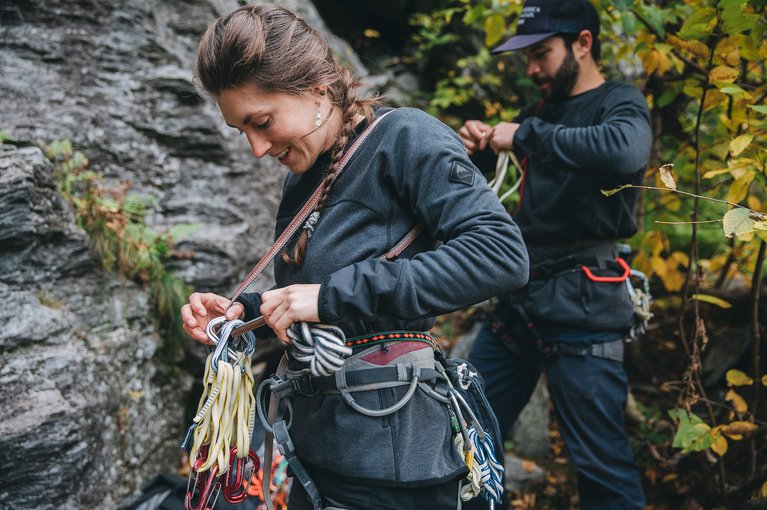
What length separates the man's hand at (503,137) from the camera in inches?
112

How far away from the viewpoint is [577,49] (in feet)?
9.90

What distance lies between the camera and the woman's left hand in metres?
1.48

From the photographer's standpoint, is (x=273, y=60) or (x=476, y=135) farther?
(x=476, y=135)

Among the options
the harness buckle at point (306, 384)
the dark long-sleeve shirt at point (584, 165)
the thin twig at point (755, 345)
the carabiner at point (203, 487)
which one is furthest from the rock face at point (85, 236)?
the thin twig at point (755, 345)

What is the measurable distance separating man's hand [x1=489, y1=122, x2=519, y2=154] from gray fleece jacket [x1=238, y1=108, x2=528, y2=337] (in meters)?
1.14

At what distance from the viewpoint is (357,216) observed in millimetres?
1730

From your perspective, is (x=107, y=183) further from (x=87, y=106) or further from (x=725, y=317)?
(x=725, y=317)

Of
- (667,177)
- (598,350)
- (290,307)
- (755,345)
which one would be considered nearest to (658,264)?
(755,345)

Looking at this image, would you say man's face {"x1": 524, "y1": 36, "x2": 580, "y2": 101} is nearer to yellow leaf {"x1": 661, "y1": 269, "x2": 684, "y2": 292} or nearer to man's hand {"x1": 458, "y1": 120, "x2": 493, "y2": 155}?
man's hand {"x1": 458, "y1": 120, "x2": 493, "y2": 155}

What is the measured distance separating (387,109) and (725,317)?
4444mm

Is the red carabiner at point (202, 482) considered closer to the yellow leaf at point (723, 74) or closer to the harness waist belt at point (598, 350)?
the harness waist belt at point (598, 350)

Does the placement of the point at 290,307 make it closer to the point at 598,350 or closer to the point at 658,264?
the point at 598,350

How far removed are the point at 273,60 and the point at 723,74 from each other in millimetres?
2084

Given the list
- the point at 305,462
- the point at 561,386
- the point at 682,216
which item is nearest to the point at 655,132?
the point at 682,216
